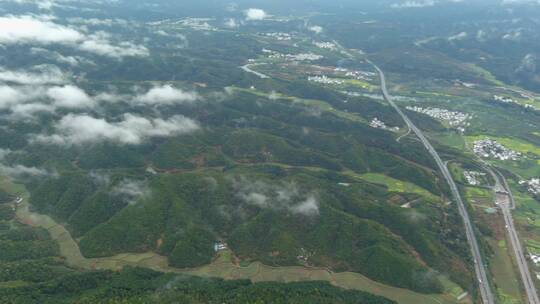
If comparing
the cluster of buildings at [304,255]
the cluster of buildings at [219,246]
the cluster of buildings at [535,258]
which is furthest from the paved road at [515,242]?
the cluster of buildings at [219,246]

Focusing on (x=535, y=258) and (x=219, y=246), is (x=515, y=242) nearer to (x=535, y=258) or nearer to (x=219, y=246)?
(x=535, y=258)

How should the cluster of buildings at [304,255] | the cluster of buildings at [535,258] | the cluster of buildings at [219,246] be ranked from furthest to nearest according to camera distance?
the cluster of buildings at [535,258] < the cluster of buildings at [219,246] < the cluster of buildings at [304,255]

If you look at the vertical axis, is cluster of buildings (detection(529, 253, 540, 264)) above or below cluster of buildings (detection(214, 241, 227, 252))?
above

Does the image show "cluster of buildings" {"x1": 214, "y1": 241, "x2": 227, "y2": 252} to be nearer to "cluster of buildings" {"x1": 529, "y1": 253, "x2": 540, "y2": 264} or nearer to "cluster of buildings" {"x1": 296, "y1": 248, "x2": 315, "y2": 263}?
"cluster of buildings" {"x1": 296, "y1": 248, "x2": 315, "y2": 263}

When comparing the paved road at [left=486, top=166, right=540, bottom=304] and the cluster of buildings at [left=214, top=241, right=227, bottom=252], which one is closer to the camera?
the paved road at [left=486, top=166, right=540, bottom=304]

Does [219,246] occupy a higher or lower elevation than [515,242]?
lower

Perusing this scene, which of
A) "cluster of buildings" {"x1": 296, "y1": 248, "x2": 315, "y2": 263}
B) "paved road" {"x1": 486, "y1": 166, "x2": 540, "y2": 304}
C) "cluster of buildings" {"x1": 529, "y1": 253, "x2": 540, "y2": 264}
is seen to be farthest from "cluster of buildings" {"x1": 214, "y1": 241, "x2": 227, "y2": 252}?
"cluster of buildings" {"x1": 529, "y1": 253, "x2": 540, "y2": 264}

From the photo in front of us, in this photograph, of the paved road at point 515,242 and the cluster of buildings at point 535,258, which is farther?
the cluster of buildings at point 535,258

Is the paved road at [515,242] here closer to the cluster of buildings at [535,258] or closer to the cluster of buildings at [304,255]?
the cluster of buildings at [535,258]

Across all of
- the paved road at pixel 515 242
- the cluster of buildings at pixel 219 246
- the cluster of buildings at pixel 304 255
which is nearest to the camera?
the paved road at pixel 515 242

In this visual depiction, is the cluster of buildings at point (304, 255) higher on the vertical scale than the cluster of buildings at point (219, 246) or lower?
higher

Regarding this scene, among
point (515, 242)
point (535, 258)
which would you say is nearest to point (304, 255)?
point (515, 242)
